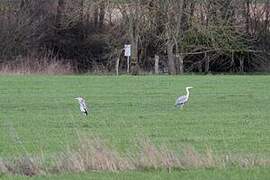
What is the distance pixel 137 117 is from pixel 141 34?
33.8 metres

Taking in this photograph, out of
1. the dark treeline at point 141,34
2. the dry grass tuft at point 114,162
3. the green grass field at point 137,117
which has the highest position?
the dark treeline at point 141,34

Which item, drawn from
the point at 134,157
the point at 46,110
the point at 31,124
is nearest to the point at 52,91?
the point at 46,110

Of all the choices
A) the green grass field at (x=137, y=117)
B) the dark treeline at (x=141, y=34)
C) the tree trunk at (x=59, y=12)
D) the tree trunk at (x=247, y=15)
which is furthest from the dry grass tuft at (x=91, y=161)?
the tree trunk at (x=247, y=15)

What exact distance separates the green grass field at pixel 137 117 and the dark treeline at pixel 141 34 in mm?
16750

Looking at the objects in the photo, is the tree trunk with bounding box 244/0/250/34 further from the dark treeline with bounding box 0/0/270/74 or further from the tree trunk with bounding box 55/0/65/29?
the tree trunk with bounding box 55/0/65/29

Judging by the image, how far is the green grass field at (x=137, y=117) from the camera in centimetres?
1569

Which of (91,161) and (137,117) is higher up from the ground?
(91,161)

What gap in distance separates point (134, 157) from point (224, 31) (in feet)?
143

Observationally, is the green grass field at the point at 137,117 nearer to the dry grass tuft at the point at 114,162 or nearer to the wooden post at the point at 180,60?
the dry grass tuft at the point at 114,162

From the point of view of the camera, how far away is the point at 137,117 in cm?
2233

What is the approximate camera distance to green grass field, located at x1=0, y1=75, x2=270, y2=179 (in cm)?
1569

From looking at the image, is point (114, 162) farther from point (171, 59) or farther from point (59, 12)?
point (59, 12)

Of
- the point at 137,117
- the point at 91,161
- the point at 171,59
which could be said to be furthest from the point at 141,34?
the point at 91,161

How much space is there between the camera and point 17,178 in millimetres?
10961
